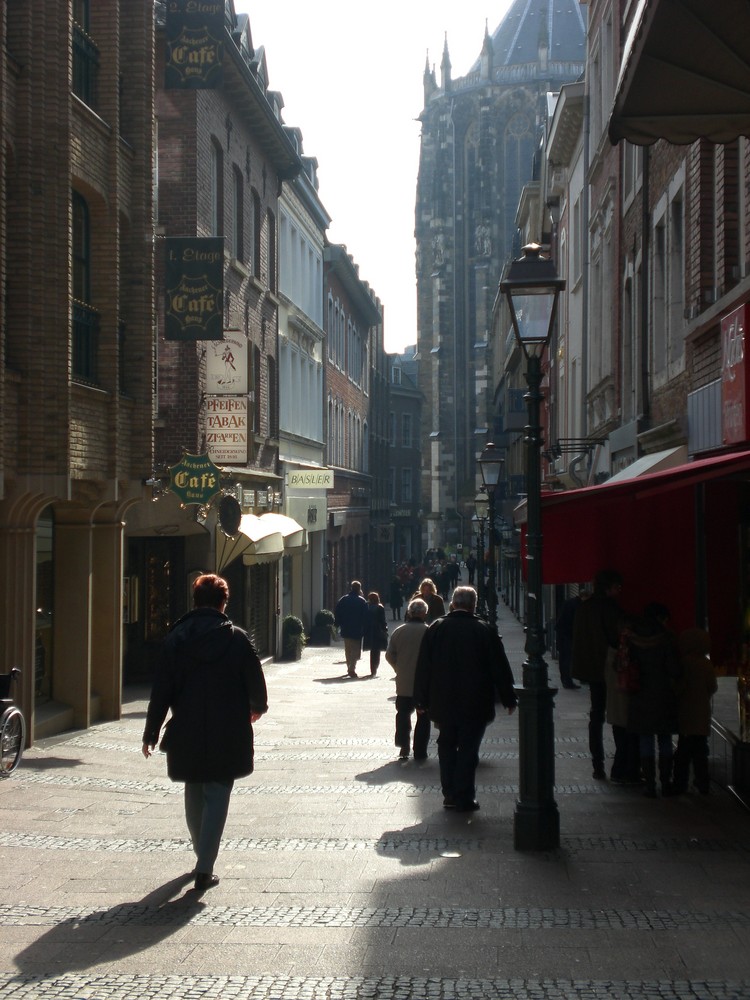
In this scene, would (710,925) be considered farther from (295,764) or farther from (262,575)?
(262,575)

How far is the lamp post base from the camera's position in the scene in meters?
8.52

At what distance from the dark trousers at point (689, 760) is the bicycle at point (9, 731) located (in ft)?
18.0

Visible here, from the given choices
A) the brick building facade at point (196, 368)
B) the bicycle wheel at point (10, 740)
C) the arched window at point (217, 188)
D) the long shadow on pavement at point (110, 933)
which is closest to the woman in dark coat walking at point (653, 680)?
the long shadow on pavement at point (110, 933)

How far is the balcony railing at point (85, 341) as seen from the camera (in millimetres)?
15437

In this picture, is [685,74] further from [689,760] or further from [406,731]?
[406,731]

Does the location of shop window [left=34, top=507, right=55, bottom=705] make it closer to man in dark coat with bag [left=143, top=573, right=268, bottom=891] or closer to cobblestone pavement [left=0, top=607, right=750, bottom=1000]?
cobblestone pavement [left=0, top=607, right=750, bottom=1000]

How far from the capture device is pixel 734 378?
11344 mm

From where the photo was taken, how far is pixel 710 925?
667 cm

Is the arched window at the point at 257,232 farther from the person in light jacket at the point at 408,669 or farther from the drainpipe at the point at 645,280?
the person in light jacket at the point at 408,669

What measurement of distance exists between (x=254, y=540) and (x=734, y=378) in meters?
12.9

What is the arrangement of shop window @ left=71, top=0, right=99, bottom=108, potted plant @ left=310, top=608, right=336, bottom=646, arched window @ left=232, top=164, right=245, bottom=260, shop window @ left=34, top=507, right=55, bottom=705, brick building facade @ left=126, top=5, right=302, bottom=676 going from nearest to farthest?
shop window @ left=34, top=507, right=55, bottom=705, shop window @ left=71, top=0, right=99, bottom=108, brick building facade @ left=126, top=5, right=302, bottom=676, arched window @ left=232, top=164, right=245, bottom=260, potted plant @ left=310, top=608, right=336, bottom=646

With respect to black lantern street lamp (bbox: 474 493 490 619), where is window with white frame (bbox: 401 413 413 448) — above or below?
above

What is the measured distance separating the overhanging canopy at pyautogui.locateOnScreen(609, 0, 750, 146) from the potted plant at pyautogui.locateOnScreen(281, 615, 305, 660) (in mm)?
22014

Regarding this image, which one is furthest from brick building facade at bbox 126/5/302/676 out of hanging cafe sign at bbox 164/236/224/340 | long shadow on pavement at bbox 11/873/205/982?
long shadow on pavement at bbox 11/873/205/982
